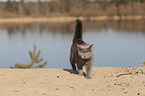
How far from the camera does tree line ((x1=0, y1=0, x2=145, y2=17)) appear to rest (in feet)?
272

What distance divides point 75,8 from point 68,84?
8592cm

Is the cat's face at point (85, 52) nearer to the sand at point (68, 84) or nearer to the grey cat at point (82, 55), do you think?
the grey cat at point (82, 55)

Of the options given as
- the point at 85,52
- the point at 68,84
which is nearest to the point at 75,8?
the point at 85,52

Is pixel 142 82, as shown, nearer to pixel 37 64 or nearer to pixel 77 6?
pixel 37 64

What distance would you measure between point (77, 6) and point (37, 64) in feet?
290

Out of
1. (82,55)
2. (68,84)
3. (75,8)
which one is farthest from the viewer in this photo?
(75,8)

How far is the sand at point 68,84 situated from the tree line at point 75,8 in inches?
2864

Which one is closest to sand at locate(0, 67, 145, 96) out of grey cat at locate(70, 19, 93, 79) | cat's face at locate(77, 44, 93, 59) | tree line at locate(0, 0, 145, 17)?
grey cat at locate(70, 19, 93, 79)

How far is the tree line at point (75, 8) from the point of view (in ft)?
272

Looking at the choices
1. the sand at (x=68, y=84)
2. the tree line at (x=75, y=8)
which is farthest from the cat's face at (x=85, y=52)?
the tree line at (x=75, y=8)

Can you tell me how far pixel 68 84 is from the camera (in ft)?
Answer: 23.8

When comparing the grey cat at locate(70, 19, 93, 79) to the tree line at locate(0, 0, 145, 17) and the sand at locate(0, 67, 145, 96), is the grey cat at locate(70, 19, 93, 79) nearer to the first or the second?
the sand at locate(0, 67, 145, 96)

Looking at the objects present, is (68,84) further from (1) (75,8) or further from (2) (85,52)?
(1) (75,8)

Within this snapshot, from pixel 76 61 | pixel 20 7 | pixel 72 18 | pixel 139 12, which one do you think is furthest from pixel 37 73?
pixel 20 7
